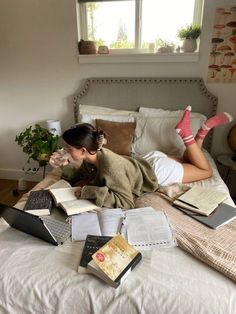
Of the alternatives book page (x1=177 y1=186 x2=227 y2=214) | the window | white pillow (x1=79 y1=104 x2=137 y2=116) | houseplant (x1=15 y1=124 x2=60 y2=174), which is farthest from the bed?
the window

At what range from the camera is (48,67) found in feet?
8.57

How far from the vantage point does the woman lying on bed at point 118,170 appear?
1378mm

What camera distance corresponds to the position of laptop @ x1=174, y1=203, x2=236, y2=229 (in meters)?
1.24

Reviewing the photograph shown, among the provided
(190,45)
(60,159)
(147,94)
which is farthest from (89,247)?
(190,45)

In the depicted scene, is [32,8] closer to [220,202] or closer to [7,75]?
[7,75]

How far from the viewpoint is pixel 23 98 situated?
279 cm

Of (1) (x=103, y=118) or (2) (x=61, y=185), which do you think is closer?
(2) (x=61, y=185)

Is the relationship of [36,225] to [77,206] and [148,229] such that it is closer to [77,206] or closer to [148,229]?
[77,206]

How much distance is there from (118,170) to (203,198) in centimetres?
52

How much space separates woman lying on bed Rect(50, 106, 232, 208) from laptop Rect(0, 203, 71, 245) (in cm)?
23

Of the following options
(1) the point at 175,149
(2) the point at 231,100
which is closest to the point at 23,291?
(1) the point at 175,149

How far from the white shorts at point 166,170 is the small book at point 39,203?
2.34 ft

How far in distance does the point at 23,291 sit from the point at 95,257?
302 millimetres

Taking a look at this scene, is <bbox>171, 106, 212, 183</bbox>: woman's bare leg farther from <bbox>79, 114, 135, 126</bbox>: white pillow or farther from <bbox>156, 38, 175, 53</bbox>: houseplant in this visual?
<bbox>156, 38, 175, 53</bbox>: houseplant
